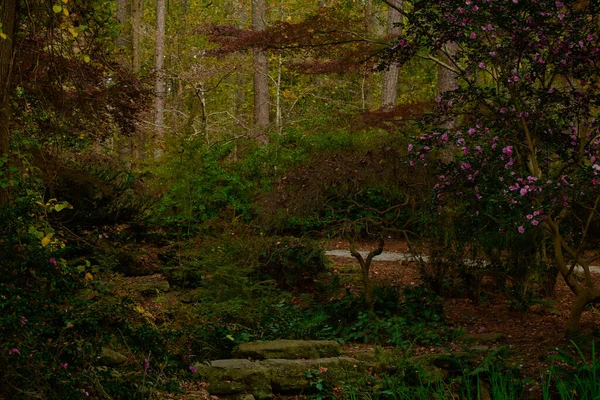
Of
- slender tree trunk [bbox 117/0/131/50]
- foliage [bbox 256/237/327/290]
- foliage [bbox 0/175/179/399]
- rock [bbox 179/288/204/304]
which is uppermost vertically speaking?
slender tree trunk [bbox 117/0/131/50]

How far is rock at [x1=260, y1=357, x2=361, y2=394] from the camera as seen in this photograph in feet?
18.0

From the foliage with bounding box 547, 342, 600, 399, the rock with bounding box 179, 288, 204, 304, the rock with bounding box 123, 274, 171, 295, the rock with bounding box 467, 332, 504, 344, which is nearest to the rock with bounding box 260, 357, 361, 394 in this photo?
the rock with bounding box 467, 332, 504, 344

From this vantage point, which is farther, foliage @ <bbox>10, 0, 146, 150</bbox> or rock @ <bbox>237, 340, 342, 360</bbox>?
rock @ <bbox>237, 340, 342, 360</bbox>

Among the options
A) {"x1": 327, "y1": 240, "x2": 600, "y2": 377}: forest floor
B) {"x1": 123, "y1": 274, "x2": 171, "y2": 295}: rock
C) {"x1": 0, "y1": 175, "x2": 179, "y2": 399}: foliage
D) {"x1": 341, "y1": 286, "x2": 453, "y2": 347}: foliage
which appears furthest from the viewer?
{"x1": 123, "y1": 274, "x2": 171, "y2": 295}: rock

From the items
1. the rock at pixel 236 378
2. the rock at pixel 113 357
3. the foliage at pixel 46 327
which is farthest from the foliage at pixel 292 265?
the foliage at pixel 46 327

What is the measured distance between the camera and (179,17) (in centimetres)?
2380

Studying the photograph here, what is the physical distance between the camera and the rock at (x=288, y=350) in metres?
6.07

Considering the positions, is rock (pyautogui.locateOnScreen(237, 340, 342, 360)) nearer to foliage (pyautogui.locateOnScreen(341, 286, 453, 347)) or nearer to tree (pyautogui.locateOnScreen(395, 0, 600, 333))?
foliage (pyautogui.locateOnScreen(341, 286, 453, 347))

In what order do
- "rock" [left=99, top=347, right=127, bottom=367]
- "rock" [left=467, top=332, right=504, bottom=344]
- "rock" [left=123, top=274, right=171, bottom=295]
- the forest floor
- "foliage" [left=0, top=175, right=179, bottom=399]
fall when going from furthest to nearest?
"rock" [left=123, top=274, right=171, bottom=295] → "rock" [left=467, top=332, right=504, bottom=344] → the forest floor → "rock" [left=99, top=347, right=127, bottom=367] → "foliage" [left=0, top=175, right=179, bottom=399]

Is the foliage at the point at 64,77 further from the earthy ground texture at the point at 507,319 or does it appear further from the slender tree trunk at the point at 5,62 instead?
the earthy ground texture at the point at 507,319

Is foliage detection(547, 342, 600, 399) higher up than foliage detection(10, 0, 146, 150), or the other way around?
foliage detection(10, 0, 146, 150)

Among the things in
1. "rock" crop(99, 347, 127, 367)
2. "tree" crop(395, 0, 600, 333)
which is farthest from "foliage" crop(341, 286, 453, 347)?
"rock" crop(99, 347, 127, 367)

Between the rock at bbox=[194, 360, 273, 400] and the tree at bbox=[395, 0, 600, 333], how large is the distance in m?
2.25

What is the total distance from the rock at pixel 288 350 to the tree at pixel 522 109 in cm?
175
